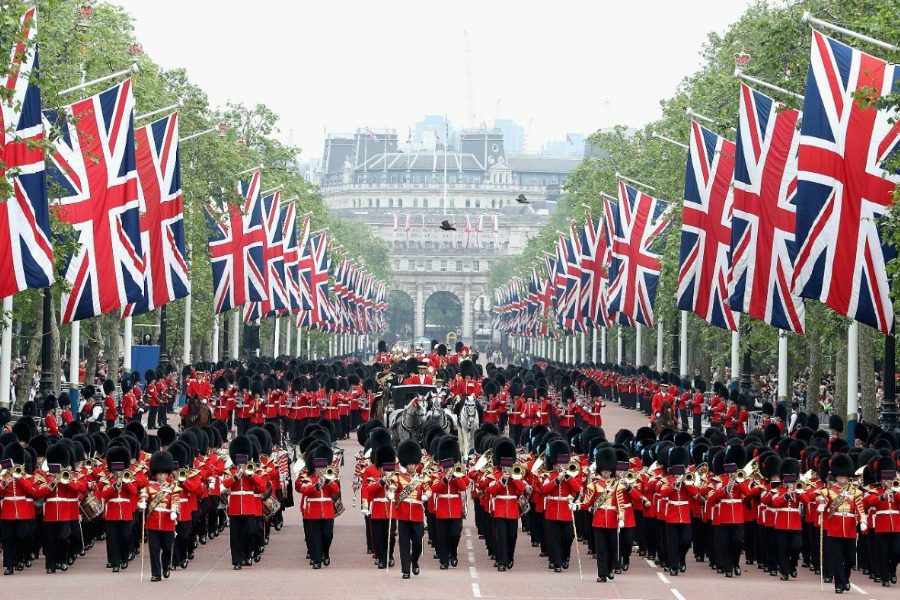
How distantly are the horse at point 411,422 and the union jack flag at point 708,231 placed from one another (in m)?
6.44

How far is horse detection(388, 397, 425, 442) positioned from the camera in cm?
3541

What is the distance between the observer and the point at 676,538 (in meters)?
23.2

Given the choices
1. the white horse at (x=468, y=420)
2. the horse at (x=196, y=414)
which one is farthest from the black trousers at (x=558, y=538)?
the horse at (x=196, y=414)

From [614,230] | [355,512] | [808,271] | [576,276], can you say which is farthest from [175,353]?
[808,271]

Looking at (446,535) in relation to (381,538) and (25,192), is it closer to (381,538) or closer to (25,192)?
(381,538)

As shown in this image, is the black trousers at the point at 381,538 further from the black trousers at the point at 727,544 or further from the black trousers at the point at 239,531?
the black trousers at the point at 727,544

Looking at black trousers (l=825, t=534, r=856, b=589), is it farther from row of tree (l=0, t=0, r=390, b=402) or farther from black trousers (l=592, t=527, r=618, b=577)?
row of tree (l=0, t=0, r=390, b=402)

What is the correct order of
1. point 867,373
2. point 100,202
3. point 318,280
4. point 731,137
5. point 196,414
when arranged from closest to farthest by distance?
point 100,202, point 196,414, point 867,373, point 731,137, point 318,280

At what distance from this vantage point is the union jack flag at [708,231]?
38.0 meters

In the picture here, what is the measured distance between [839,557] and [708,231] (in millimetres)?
17561

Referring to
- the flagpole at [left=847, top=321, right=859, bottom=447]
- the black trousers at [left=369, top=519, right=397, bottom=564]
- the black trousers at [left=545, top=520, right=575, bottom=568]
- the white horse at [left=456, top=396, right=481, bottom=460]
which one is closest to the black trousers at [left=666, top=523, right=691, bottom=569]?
the black trousers at [left=545, top=520, right=575, bottom=568]

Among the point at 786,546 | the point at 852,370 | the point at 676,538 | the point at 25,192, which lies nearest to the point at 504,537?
the point at 676,538

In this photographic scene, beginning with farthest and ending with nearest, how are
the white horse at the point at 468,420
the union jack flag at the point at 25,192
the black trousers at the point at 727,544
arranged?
the white horse at the point at 468,420 → the union jack flag at the point at 25,192 → the black trousers at the point at 727,544

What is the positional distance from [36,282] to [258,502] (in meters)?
5.52
